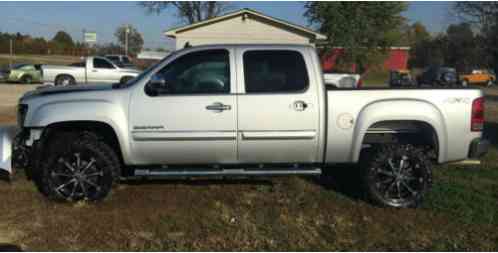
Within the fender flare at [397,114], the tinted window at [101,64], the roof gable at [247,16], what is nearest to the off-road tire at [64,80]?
the tinted window at [101,64]

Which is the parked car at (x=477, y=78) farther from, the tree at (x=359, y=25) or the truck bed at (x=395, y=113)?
the truck bed at (x=395, y=113)

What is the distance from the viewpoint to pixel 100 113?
4832 millimetres

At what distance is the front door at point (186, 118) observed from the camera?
4.86 m

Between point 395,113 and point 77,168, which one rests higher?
point 395,113

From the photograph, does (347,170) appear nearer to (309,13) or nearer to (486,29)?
(309,13)

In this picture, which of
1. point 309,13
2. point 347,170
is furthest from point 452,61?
point 347,170

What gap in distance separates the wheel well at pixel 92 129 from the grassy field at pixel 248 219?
2.22ft

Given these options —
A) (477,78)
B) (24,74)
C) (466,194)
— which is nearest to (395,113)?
(466,194)

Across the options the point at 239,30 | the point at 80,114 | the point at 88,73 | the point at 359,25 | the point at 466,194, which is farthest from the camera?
the point at 359,25

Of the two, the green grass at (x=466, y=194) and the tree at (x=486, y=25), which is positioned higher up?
the tree at (x=486, y=25)

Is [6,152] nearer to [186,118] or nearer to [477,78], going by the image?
[186,118]

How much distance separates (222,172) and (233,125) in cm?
55

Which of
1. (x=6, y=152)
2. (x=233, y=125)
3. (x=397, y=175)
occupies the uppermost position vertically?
(x=233, y=125)

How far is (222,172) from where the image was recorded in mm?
4996
